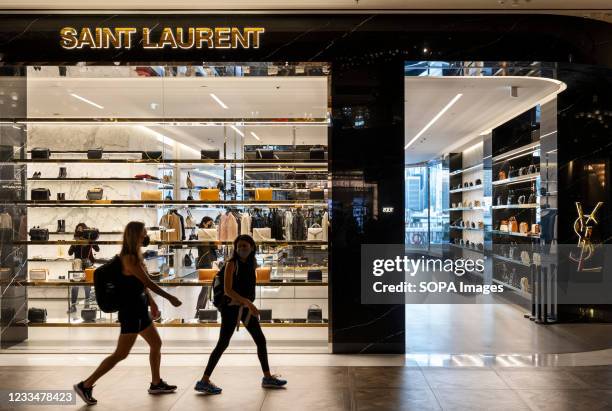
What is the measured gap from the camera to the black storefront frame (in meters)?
5.90

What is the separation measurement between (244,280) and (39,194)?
386 centimetres

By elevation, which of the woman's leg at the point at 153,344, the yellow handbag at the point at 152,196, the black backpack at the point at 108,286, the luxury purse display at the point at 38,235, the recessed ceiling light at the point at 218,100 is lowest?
the woman's leg at the point at 153,344

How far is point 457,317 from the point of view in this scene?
8.18 m

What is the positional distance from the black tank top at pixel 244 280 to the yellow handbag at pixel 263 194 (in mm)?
2086

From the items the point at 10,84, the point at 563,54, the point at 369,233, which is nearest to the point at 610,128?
the point at 563,54

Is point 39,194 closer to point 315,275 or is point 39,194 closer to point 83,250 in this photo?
point 83,250

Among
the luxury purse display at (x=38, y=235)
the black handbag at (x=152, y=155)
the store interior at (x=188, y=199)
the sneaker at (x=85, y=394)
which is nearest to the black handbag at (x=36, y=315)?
the store interior at (x=188, y=199)

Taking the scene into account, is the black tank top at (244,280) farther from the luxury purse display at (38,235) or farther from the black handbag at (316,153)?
the luxury purse display at (38,235)

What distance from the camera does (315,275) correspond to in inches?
251

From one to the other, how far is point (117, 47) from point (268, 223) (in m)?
2.78

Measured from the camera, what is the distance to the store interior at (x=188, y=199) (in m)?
6.36

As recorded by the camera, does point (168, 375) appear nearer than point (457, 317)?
Yes

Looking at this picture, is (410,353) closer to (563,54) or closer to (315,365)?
(315,365)

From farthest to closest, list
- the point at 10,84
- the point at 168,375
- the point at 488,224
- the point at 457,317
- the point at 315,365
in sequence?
the point at 488,224, the point at 457,317, the point at 10,84, the point at 315,365, the point at 168,375
